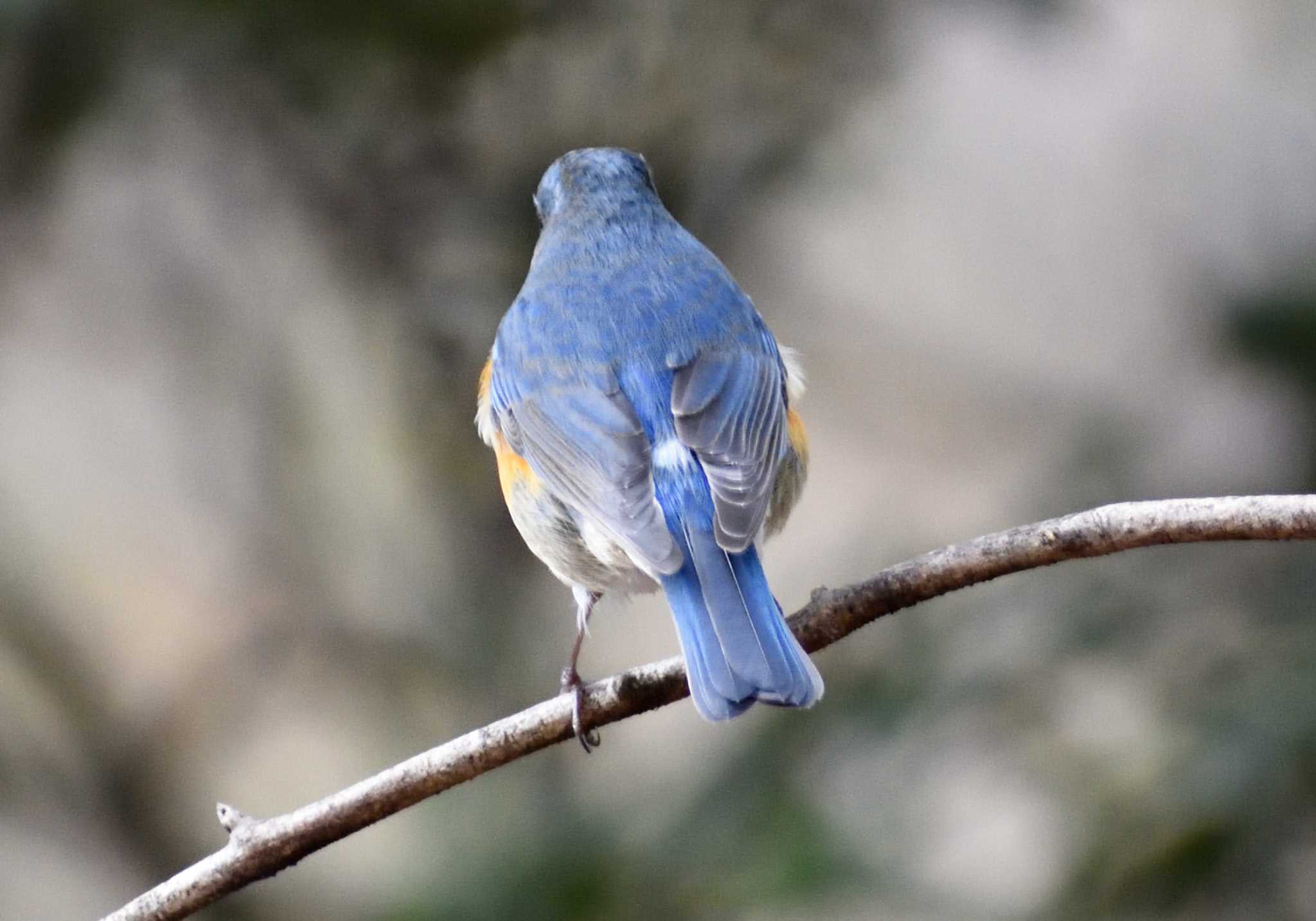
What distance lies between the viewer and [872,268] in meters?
7.48

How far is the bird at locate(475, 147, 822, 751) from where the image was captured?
3.18m

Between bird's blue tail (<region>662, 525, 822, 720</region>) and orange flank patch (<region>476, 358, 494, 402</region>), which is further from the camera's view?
orange flank patch (<region>476, 358, 494, 402</region>)

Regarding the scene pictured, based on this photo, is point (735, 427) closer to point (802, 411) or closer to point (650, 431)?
point (650, 431)

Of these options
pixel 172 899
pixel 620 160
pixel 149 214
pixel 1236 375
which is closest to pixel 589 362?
pixel 620 160

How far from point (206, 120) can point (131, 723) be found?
2.27m

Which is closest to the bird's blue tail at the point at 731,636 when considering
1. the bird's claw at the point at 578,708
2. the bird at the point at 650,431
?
the bird at the point at 650,431

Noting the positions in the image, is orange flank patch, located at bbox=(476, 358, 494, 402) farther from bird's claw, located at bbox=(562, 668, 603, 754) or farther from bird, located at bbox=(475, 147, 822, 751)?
bird's claw, located at bbox=(562, 668, 603, 754)

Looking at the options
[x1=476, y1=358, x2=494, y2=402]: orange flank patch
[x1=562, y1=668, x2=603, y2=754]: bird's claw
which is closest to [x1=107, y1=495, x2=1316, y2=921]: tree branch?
[x1=562, y1=668, x2=603, y2=754]: bird's claw

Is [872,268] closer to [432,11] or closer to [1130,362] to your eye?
[1130,362]

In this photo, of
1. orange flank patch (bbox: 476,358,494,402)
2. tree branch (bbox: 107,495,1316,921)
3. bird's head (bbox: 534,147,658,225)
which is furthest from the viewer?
bird's head (bbox: 534,147,658,225)

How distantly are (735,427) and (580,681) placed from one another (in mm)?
647

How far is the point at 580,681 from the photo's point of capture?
350 cm

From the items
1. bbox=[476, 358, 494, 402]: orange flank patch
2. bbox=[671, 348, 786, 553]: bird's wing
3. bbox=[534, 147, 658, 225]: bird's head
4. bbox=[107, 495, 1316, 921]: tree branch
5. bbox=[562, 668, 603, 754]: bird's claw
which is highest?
bbox=[534, 147, 658, 225]: bird's head

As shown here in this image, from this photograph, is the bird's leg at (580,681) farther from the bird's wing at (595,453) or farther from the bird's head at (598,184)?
the bird's head at (598,184)
